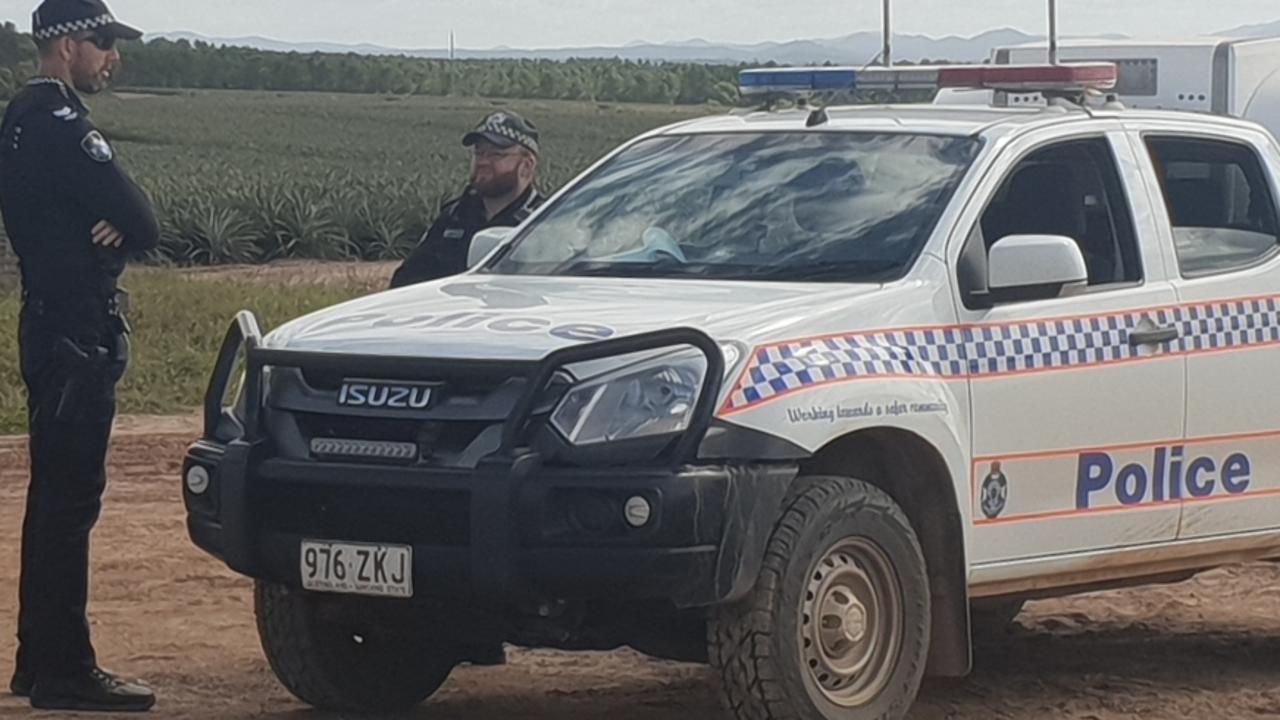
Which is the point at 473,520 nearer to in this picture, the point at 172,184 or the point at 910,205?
the point at 910,205

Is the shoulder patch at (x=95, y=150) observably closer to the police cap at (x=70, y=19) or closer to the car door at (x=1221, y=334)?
the police cap at (x=70, y=19)

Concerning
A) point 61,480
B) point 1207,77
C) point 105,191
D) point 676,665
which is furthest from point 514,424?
point 1207,77

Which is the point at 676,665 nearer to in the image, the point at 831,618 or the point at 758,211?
the point at 758,211

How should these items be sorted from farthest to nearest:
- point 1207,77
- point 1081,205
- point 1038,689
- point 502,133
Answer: point 1207,77
point 502,133
point 1038,689
point 1081,205

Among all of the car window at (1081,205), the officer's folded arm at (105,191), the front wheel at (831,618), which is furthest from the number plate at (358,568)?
the car window at (1081,205)

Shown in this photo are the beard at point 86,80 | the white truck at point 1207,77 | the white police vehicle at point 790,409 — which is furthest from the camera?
the white truck at point 1207,77

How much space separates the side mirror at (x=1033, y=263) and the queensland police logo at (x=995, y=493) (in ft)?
1.57

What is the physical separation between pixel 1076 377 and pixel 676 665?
1822 mm

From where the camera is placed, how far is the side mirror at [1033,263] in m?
6.83

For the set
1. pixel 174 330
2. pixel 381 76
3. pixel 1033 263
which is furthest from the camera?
pixel 381 76

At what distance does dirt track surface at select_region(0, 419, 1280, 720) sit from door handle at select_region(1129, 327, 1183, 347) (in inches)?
40.5

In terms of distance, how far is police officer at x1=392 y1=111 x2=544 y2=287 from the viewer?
9531 millimetres

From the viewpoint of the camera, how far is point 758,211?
7.30m

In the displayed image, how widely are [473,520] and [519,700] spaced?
5.38ft
